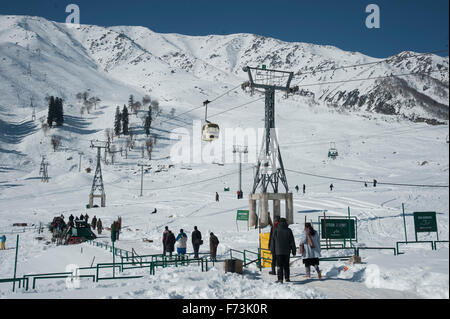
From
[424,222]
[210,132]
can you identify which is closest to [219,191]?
[210,132]

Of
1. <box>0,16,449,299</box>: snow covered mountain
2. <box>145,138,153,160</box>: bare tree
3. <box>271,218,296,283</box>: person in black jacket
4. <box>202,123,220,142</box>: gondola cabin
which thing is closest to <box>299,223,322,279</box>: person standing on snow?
<box>0,16,449,299</box>: snow covered mountain

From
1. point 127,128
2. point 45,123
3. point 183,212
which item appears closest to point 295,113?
point 127,128

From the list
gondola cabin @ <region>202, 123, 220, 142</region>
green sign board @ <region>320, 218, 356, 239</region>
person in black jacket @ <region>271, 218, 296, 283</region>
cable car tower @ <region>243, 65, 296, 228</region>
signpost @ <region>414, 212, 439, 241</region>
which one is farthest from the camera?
gondola cabin @ <region>202, 123, 220, 142</region>

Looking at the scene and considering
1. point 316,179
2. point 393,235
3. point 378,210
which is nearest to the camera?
point 393,235

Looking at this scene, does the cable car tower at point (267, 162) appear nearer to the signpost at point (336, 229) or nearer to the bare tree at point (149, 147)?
the signpost at point (336, 229)

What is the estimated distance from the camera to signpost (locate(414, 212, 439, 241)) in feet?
50.9

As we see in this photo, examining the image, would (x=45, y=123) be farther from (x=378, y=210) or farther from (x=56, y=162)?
(x=378, y=210)

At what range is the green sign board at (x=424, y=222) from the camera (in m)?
15.5

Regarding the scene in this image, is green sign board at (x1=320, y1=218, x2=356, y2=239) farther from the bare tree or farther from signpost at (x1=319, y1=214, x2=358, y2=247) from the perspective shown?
the bare tree

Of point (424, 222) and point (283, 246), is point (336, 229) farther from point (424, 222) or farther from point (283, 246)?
point (283, 246)

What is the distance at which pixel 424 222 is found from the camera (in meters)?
15.7

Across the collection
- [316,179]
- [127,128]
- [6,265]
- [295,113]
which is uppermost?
[295,113]

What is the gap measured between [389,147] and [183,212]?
61709 millimetres
